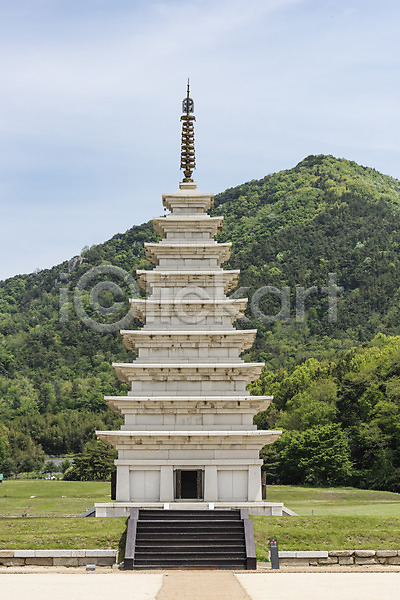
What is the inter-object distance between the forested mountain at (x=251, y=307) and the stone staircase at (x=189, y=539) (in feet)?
186

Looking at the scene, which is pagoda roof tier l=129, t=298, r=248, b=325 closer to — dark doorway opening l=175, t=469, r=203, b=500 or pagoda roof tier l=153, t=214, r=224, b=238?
pagoda roof tier l=153, t=214, r=224, b=238

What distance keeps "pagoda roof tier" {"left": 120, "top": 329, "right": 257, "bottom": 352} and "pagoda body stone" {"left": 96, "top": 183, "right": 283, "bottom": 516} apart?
0.04 metres

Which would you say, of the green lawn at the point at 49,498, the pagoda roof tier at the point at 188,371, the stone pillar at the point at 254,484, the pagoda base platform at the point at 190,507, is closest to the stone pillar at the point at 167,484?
the pagoda base platform at the point at 190,507

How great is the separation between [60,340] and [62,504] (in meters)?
108

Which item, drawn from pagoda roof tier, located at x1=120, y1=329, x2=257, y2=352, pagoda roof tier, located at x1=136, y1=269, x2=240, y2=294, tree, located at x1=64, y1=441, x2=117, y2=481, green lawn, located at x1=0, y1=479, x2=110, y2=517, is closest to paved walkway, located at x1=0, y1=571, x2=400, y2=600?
pagoda roof tier, located at x1=120, y1=329, x2=257, y2=352

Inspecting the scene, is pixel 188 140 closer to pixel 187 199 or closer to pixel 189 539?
pixel 187 199

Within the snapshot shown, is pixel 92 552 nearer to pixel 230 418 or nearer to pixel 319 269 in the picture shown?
pixel 230 418

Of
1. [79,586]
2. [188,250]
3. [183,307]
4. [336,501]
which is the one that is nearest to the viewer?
[79,586]

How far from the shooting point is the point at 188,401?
3023 centimetres

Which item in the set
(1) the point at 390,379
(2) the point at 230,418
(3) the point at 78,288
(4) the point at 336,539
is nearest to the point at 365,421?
(1) the point at 390,379

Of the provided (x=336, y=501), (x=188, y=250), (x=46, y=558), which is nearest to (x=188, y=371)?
(x=188, y=250)

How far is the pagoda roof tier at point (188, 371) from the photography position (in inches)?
1214

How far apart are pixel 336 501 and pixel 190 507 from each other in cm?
1595

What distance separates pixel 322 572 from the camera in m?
22.0
